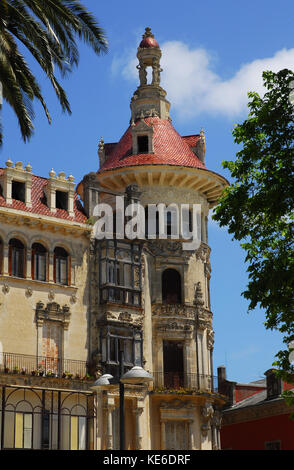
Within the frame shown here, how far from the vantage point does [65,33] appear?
24812mm

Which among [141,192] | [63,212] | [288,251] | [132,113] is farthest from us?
[132,113]

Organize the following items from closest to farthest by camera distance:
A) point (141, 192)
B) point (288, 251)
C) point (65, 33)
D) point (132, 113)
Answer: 1. point (65, 33)
2. point (288, 251)
3. point (141, 192)
4. point (132, 113)

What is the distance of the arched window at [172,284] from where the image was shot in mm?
50719

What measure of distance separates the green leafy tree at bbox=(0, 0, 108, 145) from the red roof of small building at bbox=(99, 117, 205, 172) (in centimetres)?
2578

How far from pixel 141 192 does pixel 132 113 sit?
293 inches

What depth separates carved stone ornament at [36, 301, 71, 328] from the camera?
44.7m

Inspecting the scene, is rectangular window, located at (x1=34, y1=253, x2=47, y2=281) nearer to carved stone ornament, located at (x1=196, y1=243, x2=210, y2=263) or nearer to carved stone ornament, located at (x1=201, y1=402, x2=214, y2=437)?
carved stone ornament, located at (x1=196, y1=243, x2=210, y2=263)

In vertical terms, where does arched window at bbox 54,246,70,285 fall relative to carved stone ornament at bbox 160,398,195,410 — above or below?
above

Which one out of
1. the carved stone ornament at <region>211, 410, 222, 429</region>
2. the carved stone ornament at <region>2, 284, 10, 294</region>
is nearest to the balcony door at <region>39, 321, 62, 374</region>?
the carved stone ornament at <region>2, 284, 10, 294</region>

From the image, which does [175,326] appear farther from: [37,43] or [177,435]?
[37,43]

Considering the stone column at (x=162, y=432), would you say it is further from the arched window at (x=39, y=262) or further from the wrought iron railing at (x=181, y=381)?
the arched window at (x=39, y=262)

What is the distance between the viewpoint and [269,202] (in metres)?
25.3

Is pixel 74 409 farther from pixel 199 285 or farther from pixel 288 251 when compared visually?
pixel 288 251

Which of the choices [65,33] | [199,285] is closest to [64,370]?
[199,285]
